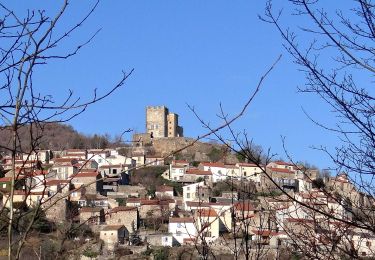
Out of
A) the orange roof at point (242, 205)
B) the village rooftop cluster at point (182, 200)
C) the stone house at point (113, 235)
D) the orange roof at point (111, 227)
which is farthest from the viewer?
the orange roof at point (111, 227)

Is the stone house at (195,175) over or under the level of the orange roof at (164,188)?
over

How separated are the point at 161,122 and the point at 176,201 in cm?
2204

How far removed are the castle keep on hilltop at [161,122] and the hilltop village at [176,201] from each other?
10cm

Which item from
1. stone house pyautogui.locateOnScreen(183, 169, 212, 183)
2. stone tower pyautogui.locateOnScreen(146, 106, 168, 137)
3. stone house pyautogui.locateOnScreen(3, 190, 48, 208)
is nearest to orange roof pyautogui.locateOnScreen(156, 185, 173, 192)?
stone house pyautogui.locateOnScreen(183, 169, 212, 183)

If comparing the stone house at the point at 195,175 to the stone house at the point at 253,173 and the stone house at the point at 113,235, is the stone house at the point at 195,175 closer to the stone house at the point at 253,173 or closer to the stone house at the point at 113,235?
the stone house at the point at 113,235

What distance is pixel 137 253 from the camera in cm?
2761

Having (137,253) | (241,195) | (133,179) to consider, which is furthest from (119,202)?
(241,195)

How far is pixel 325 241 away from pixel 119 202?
35.2 metres

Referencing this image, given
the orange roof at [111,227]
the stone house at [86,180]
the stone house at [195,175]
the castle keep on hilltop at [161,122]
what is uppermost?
the castle keep on hilltop at [161,122]

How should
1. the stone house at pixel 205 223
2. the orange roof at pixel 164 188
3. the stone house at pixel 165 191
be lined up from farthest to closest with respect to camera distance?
the orange roof at pixel 164 188, the stone house at pixel 165 191, the stone house at pixel 205 223

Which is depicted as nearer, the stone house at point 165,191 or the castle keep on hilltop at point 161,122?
the stone house at point 165,191

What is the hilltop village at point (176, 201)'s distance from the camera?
5.92ft

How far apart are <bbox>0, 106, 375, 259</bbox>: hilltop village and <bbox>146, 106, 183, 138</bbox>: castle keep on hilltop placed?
99 millimetres

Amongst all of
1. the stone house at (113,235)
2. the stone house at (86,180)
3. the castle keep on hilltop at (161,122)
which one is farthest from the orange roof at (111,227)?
the stone house at (86,180)
